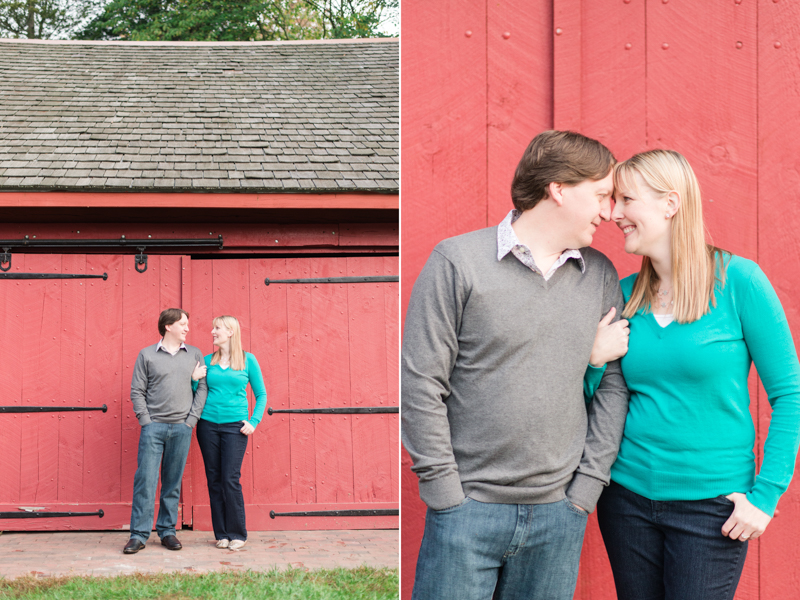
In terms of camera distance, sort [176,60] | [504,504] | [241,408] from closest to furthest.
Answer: [504,504] < [241,408] < [176,60]

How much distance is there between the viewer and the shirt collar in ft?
5.97

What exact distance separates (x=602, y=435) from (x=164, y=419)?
14.3ft

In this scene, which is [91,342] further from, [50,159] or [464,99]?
[464,99]

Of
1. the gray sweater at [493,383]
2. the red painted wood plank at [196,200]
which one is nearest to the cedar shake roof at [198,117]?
the red painted wood plank at [196,200]

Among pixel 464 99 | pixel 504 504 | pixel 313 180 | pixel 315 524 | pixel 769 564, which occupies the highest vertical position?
pixel 313 180

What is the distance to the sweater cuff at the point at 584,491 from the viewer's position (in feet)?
5.98

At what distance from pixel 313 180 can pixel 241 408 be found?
83.5 inches

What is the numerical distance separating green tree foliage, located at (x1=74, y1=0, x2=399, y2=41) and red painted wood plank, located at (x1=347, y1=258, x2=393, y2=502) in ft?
43.8

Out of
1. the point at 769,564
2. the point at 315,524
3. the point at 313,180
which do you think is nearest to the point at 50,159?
the point at 313,180

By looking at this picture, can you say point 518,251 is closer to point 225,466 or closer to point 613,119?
point 613,119

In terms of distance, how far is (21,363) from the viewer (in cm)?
615

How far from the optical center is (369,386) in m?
6.45

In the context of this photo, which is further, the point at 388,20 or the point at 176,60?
the point at 388,20

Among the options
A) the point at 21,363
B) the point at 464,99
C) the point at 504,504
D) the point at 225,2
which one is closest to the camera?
the point at 504,504
